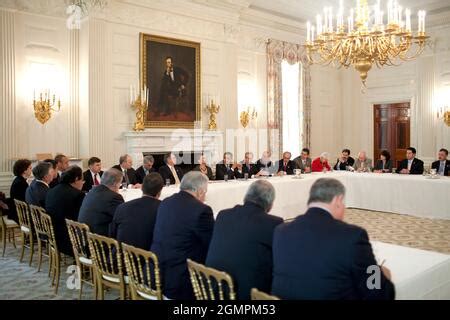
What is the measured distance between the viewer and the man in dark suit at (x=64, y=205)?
457cm

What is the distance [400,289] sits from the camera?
248cm

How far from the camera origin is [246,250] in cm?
244

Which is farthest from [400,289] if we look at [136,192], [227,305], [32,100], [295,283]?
[32,100]

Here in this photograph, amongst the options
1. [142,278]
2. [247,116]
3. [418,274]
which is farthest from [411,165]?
[142,278]

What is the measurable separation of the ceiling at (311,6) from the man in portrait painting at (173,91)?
105 inches

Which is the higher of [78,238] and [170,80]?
[170,80]

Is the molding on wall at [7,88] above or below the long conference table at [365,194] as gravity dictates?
above

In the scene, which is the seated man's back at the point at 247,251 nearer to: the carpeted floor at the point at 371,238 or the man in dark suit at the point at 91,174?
the carpeted floor at the point at 371,238

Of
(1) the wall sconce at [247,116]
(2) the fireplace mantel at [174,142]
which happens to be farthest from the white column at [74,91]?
(1) the wall sconce at [247,116]

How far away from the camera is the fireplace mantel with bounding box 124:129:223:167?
8828 millimetres

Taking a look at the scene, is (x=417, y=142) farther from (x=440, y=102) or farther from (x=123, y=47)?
(x=123, y=47)

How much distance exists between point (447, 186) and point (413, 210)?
2.68 feet

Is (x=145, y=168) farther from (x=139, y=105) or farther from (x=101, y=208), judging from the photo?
(x=101, y=208)

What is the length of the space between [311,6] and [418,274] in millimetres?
9585
